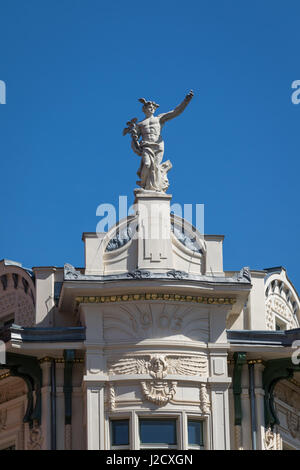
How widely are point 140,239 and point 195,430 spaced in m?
5.29

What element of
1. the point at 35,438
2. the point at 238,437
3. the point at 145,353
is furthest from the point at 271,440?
the point at 35,438

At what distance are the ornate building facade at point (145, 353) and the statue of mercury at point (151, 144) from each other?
66cm

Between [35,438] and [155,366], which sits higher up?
[155,366]

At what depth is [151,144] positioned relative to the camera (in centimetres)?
5025

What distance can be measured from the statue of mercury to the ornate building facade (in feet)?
2.16

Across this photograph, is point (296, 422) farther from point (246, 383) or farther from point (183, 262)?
point (183, 262)

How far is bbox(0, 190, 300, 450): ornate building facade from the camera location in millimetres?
47375

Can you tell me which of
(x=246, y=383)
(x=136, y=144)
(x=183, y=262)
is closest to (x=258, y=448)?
(x=246, y=383)

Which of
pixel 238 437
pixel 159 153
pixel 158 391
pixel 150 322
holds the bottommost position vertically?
pixel 238 437

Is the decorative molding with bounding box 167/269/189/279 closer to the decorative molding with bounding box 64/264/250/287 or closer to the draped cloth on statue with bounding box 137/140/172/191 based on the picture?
the decorative molding with bounding box 64/264/250/287

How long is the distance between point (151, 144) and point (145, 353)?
6155 millimetres

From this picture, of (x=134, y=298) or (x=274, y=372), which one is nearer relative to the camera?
(x=134, y=298)

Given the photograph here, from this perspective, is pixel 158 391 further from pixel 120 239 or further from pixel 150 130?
pixel 150 130

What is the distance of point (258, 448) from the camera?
48438 mm
